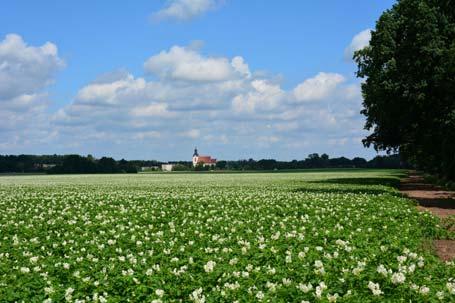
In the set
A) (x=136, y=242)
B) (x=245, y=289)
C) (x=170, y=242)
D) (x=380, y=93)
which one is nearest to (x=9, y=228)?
(x=136, y=242)

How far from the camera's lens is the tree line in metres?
144

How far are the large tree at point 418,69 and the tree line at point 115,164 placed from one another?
81763 millimetres

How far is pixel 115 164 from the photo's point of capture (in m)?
151

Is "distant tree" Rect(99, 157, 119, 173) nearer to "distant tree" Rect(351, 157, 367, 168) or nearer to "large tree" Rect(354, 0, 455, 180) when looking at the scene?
"distant tree" Rect(351, 157, 367, 168)

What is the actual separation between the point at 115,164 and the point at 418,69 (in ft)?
398

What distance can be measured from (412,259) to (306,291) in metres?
4.15

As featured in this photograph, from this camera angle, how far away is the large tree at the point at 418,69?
36.6 meters

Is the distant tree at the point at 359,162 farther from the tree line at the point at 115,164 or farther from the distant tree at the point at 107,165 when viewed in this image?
the distant tree at the point at 107,165

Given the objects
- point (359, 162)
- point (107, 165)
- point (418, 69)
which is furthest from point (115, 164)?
point (418, 69)

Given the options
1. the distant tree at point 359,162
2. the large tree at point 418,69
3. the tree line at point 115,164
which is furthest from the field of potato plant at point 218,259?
the distant tree at point 359,162

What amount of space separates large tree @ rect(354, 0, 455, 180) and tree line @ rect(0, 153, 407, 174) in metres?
81.8

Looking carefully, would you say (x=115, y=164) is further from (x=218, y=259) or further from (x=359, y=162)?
(x=218, y=259)

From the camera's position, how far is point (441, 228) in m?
20.2

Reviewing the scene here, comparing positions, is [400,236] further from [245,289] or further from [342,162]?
[342,162]
